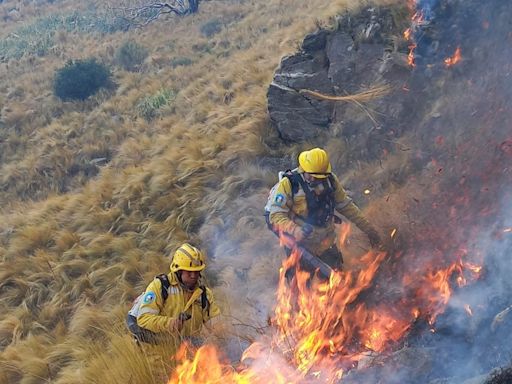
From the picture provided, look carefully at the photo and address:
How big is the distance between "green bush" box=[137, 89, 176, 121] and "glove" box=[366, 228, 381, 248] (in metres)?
8.68

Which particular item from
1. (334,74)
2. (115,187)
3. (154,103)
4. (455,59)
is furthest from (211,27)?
(455,59)

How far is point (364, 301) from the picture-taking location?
5094 mm

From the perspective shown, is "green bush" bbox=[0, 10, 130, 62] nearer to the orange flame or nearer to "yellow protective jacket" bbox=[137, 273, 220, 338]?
the orange flame

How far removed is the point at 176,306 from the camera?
460 centimetres

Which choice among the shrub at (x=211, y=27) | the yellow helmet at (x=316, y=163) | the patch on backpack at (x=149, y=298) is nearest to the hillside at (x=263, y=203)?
the patch on backpack at (x=149, y=298)

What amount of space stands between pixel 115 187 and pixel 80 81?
6.74 meters

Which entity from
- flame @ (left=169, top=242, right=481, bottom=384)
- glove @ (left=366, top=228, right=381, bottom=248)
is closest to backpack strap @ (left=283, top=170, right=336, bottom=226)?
flame @ (left=169, top=242, right=481, bottom=384)

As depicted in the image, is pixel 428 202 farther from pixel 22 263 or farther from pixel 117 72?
pixel 117 72

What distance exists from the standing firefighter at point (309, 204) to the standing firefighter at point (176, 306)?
0.97 meters

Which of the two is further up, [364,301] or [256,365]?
[256,365]

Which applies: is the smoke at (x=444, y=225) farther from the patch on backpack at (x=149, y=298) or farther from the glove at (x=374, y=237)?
the patch on backpack at (x=149, y=298)

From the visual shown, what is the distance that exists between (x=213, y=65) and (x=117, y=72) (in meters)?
3.63

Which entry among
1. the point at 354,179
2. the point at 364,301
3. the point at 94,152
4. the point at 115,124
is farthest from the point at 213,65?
the point at 364,301

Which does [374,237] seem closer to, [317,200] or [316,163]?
[317,200]
